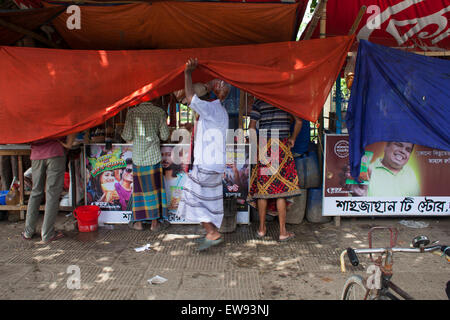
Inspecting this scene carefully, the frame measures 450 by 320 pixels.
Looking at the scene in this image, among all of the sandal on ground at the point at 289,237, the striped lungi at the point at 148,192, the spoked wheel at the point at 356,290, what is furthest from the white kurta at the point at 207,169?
the spoked wheel at the point at 356,290

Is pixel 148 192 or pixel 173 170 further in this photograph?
pixel 173 170

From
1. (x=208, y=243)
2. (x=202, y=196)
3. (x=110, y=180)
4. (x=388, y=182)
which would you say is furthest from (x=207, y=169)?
(x=388, y=182)

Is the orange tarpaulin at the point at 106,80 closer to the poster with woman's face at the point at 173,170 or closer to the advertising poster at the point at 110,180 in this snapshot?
the advertising poster at the point at 110,180

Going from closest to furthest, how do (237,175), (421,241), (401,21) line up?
(421,241) → (237,175) → (401,21)

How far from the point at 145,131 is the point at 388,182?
10.6 feet

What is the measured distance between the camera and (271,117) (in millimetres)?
4543

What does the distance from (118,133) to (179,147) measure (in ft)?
3.47

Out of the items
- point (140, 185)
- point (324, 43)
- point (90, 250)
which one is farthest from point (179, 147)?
point (324, 43)

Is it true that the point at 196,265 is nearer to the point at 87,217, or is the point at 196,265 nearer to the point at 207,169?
the point at 207,169

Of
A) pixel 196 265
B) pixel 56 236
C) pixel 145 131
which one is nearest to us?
pixel 196 265

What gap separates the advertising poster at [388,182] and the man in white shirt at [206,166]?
5.42ft

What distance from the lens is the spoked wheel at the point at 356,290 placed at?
7.50ft

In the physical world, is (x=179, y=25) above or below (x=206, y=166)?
above

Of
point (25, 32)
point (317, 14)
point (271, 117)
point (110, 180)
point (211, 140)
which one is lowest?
point (110, 180)
